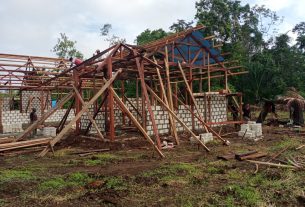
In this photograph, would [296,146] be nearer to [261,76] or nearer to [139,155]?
[139,155]

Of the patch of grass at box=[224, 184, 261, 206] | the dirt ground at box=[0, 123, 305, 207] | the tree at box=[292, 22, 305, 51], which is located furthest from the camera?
the tree at box=[292, 22, 305, 51]

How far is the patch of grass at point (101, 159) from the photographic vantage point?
7594 mm

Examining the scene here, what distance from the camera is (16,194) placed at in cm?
511

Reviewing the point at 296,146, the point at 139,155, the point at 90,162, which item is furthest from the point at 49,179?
the point at 296,146

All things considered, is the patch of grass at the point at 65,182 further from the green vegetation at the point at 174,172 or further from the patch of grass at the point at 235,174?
the patch of grass at the point at 235,174

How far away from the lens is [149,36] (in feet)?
96.6

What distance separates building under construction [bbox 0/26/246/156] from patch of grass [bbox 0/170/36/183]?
1.97 m

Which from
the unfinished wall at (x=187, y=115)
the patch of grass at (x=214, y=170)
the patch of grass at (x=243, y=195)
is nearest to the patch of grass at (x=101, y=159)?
the patch of grass at (x=214, y=170)

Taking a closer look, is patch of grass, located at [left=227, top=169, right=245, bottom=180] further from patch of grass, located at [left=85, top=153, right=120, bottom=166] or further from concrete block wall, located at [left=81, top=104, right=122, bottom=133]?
concrete block wall, located at [left=81, top=104, right=122, bottom=133]

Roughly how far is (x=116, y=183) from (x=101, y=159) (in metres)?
2.51

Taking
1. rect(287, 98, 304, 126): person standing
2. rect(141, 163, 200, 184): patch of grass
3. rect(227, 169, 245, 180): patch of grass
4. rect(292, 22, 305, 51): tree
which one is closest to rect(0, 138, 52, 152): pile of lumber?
rect(141, 163, 200, 184): patch of grass

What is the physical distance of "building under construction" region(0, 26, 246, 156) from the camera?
33.0ft

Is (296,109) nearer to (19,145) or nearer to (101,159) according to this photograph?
(101,159)

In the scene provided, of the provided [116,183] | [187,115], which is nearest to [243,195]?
[116,183]
